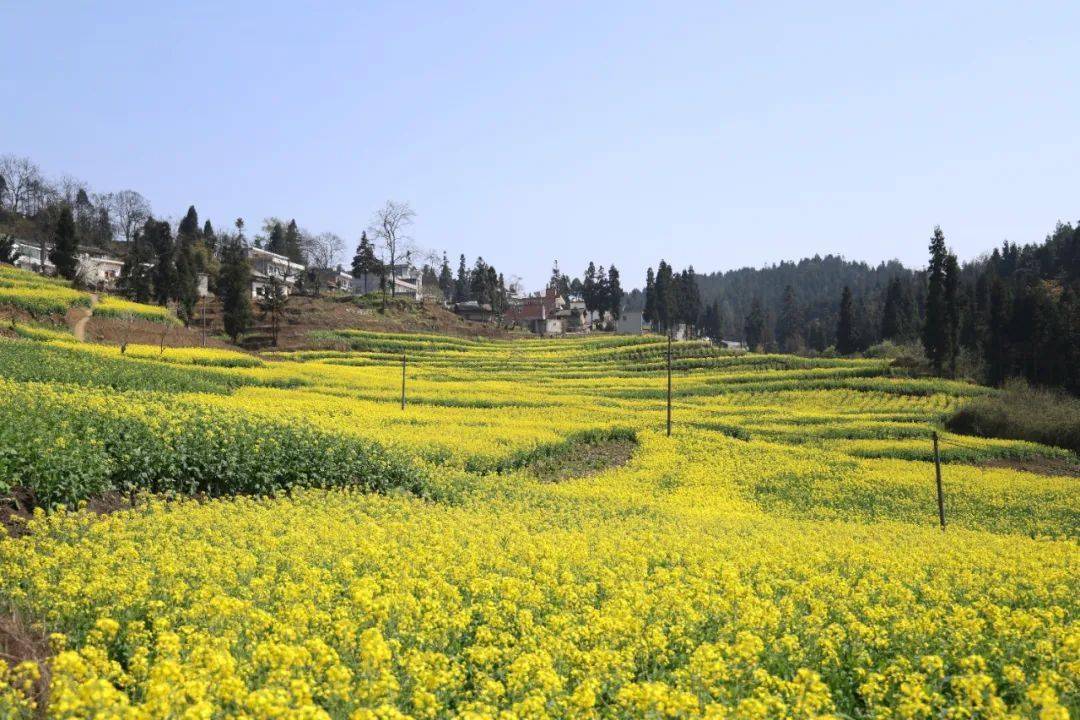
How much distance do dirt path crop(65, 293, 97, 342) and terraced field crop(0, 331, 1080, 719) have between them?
17791 mm

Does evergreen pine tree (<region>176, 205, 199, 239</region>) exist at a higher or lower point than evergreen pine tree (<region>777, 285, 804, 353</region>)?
higher

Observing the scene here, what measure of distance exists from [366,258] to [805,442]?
83458 millimetres

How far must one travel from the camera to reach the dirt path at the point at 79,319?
46997 mm

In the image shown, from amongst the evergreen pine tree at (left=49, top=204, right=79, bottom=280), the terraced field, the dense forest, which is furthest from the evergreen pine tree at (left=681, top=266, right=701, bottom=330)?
the terraced field

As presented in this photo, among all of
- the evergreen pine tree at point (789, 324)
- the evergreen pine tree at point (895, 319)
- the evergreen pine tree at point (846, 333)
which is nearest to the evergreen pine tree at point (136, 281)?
the evergreen pine tree at point (846, 333)

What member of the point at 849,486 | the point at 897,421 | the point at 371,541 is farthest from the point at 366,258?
the point at 371,541

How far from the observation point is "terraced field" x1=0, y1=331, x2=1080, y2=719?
18.9 ft

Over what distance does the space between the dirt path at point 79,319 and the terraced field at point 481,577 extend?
1779 centimetres

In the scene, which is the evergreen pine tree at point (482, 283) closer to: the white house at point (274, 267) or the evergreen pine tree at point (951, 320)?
the white house at point (274, 267)

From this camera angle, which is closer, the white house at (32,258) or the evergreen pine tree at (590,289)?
the white house at (32,258)

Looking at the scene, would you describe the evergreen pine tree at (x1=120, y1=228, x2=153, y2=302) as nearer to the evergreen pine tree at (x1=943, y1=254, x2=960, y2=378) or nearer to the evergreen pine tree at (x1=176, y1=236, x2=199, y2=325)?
the evergreen pine tree at (x1=176, y1=236, x2=199, y2=325)

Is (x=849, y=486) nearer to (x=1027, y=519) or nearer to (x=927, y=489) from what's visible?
(x=927, y=489)

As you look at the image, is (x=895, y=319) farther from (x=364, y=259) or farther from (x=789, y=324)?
(x=364, y=259)

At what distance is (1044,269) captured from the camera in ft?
394
